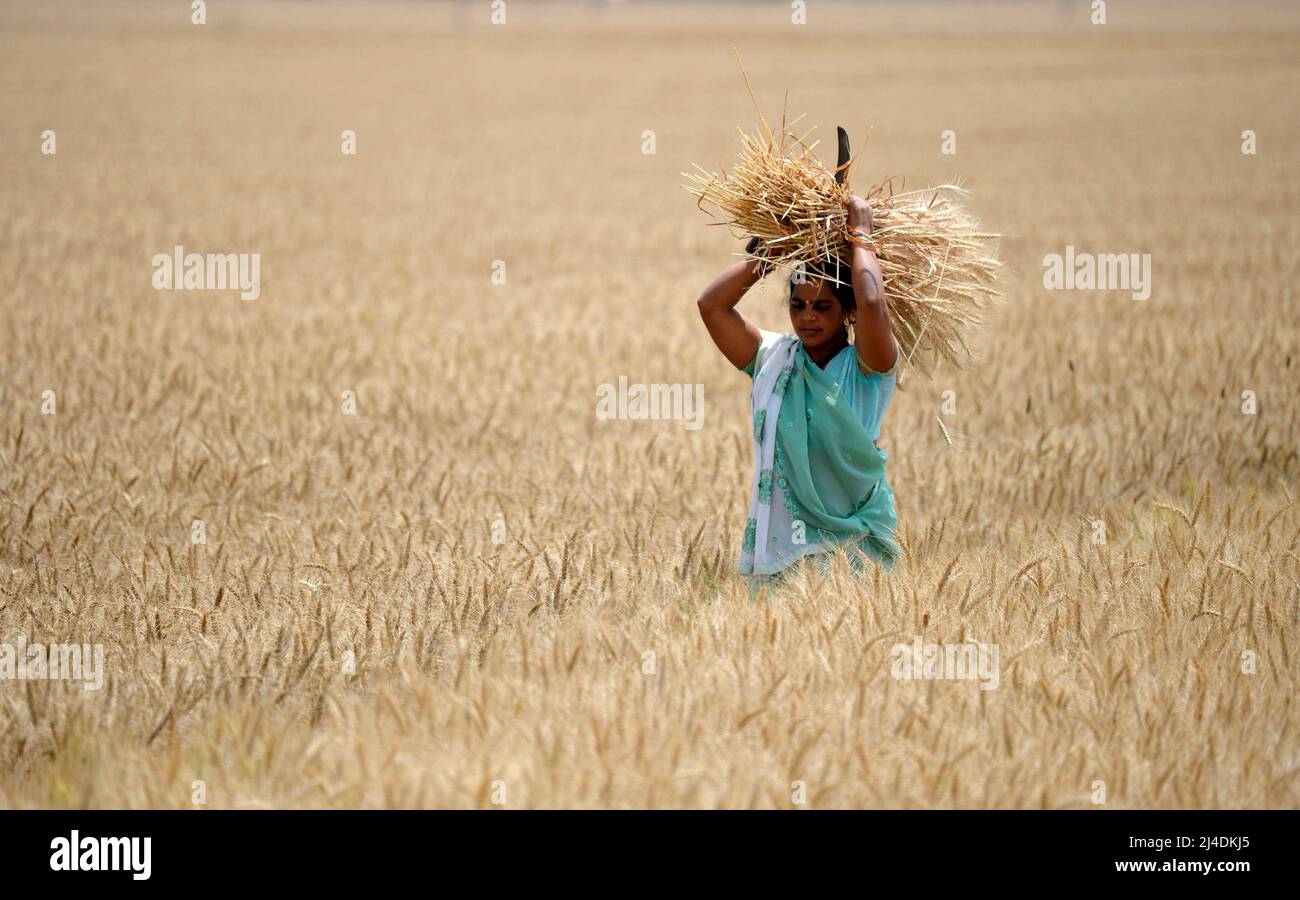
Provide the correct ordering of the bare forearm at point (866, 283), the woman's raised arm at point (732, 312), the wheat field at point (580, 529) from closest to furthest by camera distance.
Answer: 1. the wheat field at point (580, 529)
2. the bare forearm at point (866, 283)
3. the woman's raised arm at point (732, 312)

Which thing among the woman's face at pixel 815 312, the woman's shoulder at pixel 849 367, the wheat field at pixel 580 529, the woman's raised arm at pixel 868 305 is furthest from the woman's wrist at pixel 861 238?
the wheat field at pixel 580 529

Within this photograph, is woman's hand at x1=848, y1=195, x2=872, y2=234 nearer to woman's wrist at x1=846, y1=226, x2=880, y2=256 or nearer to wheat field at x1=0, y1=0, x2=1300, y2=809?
woman's wrist at x1=846, y1=226, x2=880, y2=256

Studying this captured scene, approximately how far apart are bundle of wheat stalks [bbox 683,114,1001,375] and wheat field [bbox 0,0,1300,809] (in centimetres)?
47

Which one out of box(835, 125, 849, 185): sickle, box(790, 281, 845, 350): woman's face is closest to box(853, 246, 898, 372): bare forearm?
box(790, 281, 845, 350): woman's face

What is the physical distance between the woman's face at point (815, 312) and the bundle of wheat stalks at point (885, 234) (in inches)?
2.9

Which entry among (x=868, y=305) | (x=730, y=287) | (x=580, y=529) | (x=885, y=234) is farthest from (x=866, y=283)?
(x=580, y=529)

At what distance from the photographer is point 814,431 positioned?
4.29 metres

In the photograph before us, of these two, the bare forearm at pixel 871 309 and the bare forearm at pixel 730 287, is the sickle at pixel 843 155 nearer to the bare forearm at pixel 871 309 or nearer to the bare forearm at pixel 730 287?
the bare forearm at pixel 871 309

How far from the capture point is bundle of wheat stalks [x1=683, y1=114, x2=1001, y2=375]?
4.16m

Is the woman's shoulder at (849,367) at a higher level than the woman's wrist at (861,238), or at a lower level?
lower

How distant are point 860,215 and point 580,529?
1655mm

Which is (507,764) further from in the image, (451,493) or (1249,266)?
(1249,266)

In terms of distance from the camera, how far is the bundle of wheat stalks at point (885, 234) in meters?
4.16
